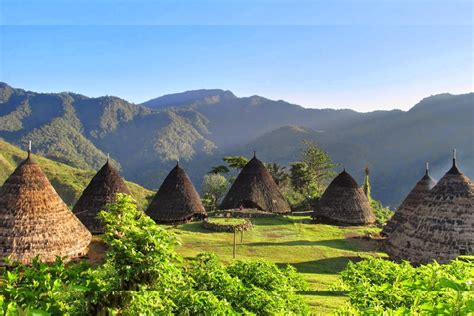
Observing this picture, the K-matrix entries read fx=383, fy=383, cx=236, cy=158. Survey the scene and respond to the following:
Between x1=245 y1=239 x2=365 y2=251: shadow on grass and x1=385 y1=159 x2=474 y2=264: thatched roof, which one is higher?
x1=385 y1=159 x2=474 y2=264: thatched roof

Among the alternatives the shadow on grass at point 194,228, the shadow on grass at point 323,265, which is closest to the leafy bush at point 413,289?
the shadow on grass at point 323,265

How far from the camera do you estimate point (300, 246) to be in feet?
74.3

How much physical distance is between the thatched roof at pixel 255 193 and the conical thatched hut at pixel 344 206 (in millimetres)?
3504

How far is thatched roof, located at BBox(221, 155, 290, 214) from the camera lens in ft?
105

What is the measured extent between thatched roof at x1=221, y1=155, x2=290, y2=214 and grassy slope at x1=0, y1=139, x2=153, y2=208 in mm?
40748

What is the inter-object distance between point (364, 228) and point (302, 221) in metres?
4.91

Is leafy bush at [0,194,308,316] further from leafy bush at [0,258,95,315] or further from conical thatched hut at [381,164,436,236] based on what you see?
conical thatched hut at [381,164,436,236]

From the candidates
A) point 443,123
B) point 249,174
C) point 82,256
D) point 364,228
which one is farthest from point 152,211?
point 443,123

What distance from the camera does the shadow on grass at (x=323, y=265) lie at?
18.4 m

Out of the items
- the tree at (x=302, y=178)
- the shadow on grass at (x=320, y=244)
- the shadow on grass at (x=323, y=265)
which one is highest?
the tree at (x=302, y=178)

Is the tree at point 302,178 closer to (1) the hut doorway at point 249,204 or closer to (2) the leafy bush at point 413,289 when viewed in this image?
(1) the hut doorway at point 249,204

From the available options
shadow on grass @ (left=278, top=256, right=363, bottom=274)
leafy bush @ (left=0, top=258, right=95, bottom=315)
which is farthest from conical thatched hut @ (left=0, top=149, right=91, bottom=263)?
leafy bush @ (left=0, top=258, right=95, bottom=315)

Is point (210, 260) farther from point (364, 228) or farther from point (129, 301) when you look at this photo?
point (364, 228)

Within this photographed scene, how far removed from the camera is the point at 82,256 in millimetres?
15844
